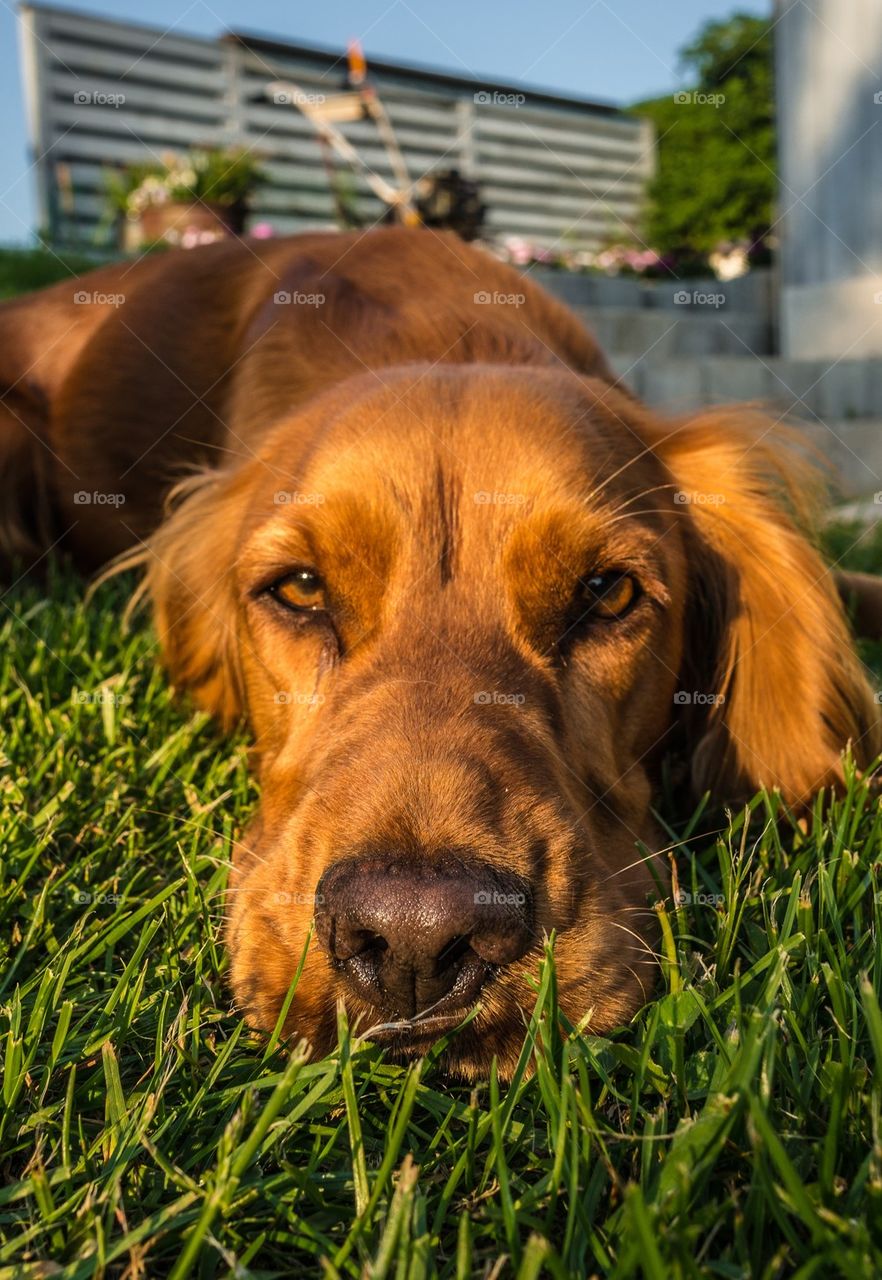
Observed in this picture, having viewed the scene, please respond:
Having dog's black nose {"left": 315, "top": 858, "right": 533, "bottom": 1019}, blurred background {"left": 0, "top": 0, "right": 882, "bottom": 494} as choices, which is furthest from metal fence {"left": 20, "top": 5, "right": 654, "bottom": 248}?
dog's black nose {"left": 315, "top": 858, "right": 533, "bottom": 1019}

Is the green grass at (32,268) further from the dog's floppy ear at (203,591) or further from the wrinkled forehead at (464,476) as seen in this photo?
the wrinkled forehead at (464,476)

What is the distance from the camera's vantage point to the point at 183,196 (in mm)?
11727

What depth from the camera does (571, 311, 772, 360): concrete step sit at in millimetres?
9625

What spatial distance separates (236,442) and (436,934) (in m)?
2.27

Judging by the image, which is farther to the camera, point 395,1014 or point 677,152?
point 677,152

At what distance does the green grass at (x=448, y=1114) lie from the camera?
1.06 meters

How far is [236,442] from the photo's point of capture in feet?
10.8

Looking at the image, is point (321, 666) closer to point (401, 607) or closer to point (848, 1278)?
point (401, 607)

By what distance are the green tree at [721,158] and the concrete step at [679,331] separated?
7.48m

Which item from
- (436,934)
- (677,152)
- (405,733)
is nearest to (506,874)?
(436,934)

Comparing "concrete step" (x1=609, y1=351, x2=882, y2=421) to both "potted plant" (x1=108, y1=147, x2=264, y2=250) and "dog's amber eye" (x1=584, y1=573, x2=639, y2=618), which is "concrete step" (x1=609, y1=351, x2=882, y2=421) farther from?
"dog's amber eye" (x1=584, y1=573, x2=639, y2=618)

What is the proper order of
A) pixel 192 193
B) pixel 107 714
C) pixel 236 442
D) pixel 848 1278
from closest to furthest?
pixel 848 1278 < pixel 107 714 < pixel 236 442 < pixel 192 193

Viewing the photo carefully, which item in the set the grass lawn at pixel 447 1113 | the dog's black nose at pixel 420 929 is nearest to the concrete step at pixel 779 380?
the grass lawn at pixel 447 1113

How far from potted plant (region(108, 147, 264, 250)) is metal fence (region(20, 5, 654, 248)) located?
76 cm
